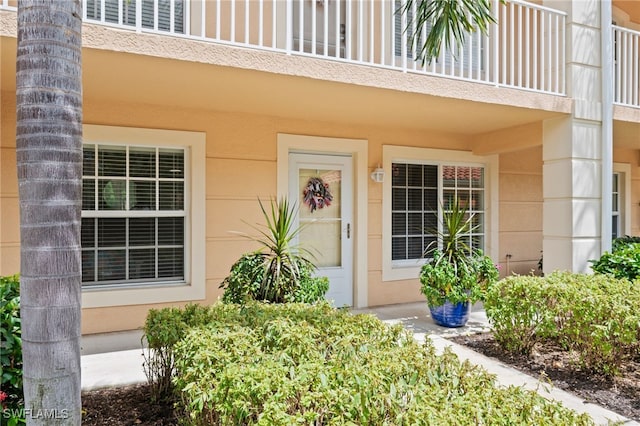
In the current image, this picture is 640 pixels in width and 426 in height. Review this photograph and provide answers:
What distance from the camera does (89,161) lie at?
5.26 metres

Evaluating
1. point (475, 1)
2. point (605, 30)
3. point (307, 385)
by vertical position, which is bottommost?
point (307, 385)

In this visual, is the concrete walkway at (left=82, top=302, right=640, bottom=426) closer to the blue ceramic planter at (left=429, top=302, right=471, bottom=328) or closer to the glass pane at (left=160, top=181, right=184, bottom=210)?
the blue ceramic planter at (left=429, top=302, right=471, bottom=328)

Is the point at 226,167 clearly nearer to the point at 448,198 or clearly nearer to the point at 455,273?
the point at 455,273

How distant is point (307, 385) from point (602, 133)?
608 cm

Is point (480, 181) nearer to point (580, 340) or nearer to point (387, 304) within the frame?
point (387, 304)

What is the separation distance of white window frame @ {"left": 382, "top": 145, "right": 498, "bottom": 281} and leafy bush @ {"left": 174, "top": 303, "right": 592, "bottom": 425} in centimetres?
417

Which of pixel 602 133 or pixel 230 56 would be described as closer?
pixel 230 56

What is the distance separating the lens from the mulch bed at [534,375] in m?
3.09

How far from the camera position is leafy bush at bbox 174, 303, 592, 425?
69.7 inches

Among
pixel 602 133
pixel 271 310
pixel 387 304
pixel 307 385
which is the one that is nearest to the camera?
pixel 307 385

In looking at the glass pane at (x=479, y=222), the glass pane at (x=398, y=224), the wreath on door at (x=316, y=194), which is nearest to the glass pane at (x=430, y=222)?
the glass pane at (x=398, y=224)

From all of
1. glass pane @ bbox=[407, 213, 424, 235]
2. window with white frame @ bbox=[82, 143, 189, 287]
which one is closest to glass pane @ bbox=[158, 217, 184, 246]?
window with white frame @ bbox=[82, 143, 189, 287]

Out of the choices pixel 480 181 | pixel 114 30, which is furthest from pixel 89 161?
pixel 480 181

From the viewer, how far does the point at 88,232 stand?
17.2ft
